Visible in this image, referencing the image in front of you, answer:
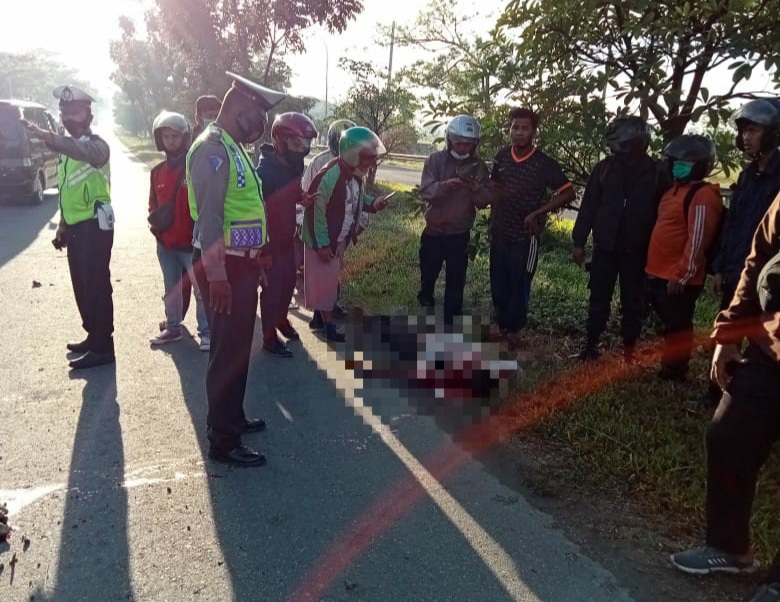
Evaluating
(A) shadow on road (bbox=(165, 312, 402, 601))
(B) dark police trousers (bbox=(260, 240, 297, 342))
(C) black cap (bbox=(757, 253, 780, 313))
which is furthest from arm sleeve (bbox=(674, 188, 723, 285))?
(B) dark police trousers (bbox=(260, 240, 297, 342))

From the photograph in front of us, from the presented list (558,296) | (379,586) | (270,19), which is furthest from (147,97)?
(379,586)

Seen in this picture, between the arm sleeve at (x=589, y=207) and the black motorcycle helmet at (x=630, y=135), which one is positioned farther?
the arm sleeve at (x=589, y=207)

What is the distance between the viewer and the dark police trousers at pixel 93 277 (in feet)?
13.9

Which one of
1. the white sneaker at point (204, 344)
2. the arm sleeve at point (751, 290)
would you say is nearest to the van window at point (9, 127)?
the white sneaker at point (204, 344)

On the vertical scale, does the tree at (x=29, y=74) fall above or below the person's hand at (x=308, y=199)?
above

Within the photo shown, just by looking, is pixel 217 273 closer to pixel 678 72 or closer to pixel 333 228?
pixel 333 228

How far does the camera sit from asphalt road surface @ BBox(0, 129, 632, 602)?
2.34 m

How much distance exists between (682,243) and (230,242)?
289 centimetres

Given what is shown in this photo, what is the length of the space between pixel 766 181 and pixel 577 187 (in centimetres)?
225

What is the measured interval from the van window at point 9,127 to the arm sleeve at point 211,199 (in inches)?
450

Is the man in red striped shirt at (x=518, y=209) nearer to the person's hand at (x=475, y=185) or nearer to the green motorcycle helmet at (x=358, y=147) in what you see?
the person's hand at (x=475, y=185)

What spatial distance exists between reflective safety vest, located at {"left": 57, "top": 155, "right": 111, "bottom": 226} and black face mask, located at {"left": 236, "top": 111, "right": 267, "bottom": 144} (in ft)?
5.57

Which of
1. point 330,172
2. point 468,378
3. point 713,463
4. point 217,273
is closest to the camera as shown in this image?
point 713,463

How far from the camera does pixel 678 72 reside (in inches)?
168
